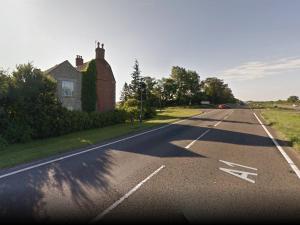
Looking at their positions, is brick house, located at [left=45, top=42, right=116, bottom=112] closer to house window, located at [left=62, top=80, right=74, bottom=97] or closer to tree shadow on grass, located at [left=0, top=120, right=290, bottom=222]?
house window, located at [left=62, top=80, right=74, bottom=97]

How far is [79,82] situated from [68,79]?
169cm

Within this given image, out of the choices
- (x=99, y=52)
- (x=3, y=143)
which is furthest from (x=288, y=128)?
(x=99, y=52)

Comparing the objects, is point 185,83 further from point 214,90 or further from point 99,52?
point 99,52

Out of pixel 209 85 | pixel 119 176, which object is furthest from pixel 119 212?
pixel 209 85

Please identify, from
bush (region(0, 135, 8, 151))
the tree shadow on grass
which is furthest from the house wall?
the tree shadow on grass

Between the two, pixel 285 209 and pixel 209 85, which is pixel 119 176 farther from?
pixel 209 85

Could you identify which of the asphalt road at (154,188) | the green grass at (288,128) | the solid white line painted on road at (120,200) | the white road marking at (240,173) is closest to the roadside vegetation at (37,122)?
the asphalt road at (154,188)

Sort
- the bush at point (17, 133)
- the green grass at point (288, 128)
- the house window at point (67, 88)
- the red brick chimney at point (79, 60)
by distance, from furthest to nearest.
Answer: the red brick chimney at point (79, 60)
the house window at point (67, 88)
the bush at point (17, 133)
the green grass at point (288, 128)

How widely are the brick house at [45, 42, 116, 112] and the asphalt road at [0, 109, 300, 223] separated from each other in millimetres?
21615

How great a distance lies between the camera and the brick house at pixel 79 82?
3025 cm

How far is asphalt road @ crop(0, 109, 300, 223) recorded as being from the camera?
490cm

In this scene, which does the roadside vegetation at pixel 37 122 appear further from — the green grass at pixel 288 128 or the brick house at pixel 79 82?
the green grass at pixel 288 128

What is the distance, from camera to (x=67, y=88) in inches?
1214

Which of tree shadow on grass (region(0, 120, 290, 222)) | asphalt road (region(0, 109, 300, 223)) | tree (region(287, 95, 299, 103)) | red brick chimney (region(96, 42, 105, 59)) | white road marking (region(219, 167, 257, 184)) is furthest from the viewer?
tree (region(287, 95, 299, 103))
